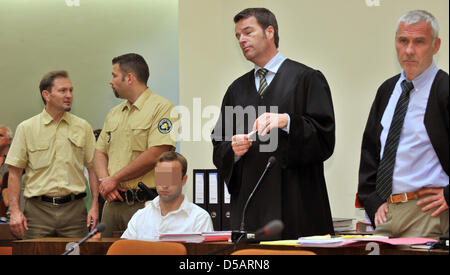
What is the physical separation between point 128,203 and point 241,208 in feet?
2.91

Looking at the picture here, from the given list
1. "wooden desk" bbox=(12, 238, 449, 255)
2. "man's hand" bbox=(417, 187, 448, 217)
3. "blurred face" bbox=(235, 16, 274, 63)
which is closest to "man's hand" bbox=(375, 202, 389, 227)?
"man's hand" bbox=(417, 187, 448, 217)

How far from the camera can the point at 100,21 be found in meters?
3.83

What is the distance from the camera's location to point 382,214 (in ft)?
7.62

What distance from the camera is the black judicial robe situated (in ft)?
8.39

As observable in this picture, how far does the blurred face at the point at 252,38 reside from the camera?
2713mm

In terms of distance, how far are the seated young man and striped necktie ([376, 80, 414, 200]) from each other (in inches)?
31.5

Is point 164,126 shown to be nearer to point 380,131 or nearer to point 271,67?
point 271,67

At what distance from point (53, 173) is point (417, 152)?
191cm

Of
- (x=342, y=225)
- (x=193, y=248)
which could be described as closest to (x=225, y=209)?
(x=342, y=225)

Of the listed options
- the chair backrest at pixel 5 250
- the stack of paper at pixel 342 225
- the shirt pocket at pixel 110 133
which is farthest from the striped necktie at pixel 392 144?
the chair backrest at pixel 5 250

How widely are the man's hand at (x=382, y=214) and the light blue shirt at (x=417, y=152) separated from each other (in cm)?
7

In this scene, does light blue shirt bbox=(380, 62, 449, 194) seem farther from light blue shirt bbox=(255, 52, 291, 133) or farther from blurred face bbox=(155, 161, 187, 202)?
blurred face bbox=(155, 161, 187, 202)

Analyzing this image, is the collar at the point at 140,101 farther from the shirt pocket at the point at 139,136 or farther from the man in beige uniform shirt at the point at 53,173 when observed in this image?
the man in beige uniform shirt at the point at 53,173

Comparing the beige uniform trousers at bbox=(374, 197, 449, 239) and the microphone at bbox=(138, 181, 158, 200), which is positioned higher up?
the microphone at bbox=(138, 181, 158, 200)
